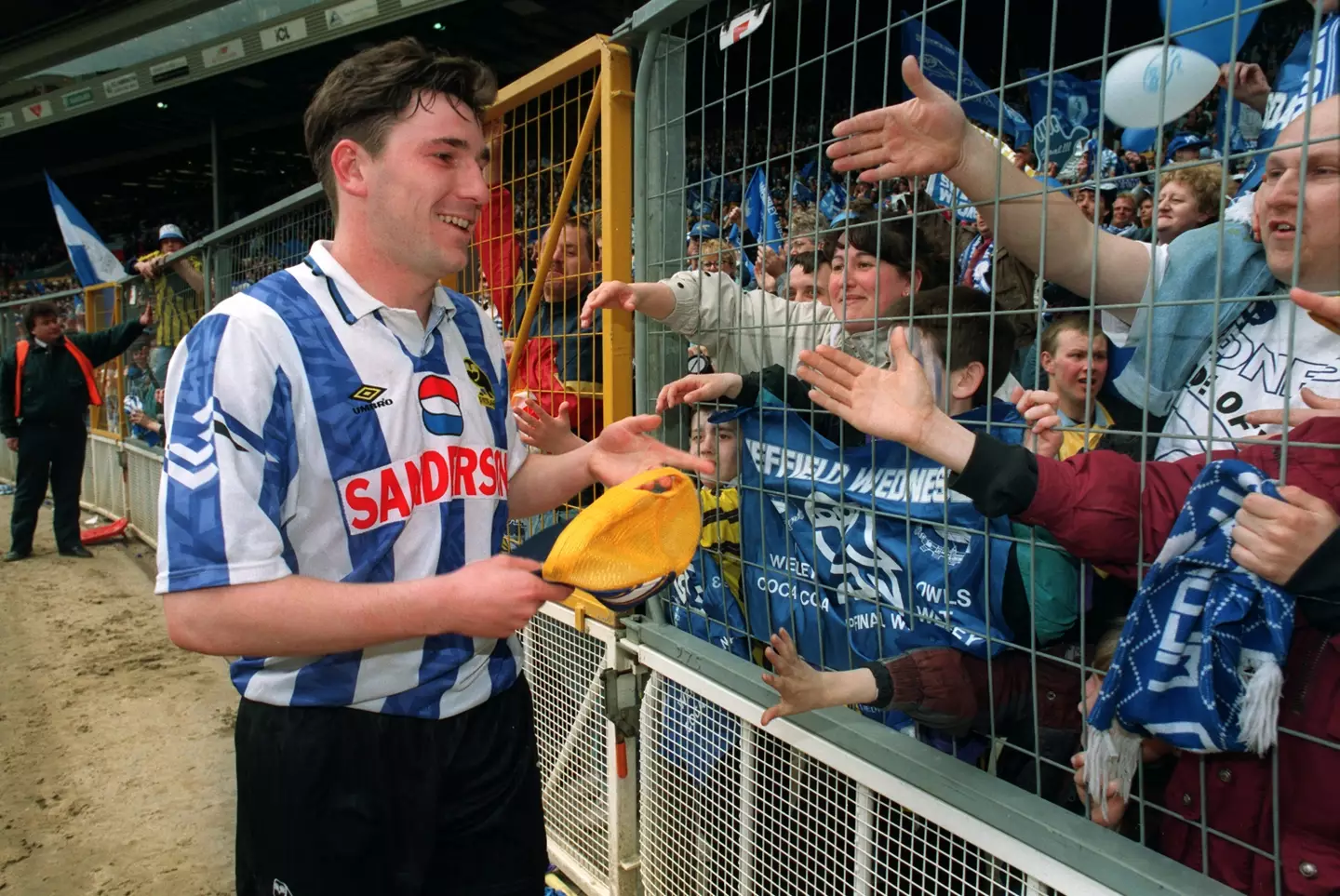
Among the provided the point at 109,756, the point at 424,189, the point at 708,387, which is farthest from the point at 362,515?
the point at 109,756

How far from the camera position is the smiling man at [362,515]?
1229 mm

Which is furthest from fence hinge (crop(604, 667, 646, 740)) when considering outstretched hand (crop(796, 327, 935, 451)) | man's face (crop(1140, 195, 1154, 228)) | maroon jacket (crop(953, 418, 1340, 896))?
man's face (crop(1140, 195, 1154, 228))

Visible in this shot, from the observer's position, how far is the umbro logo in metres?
1.42

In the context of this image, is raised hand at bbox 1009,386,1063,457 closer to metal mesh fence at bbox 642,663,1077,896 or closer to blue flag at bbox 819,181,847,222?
metal mesh fence at bbox 642,663,1077,896

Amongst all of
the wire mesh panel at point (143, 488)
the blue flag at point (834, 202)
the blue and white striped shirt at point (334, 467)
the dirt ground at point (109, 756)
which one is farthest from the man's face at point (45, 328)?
the blue and white striped shirt at point (334, 467)

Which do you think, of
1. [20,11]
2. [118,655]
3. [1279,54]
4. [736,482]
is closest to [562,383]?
[736,482]

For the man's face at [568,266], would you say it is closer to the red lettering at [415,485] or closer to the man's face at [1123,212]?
the red lettering at [415,485]

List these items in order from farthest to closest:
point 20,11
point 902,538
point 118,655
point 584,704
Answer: point 20,11, point 118,655, point 584,704, point 902,538

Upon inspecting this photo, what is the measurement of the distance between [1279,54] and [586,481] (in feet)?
16.6

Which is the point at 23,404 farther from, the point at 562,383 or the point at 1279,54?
the point at 1279,54

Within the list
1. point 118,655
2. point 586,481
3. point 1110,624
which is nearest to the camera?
point 1110,624

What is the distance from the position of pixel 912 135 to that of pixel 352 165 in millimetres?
983

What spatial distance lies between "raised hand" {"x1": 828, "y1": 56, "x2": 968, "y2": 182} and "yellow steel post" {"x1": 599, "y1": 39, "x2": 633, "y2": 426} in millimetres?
888

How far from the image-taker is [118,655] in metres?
4.65
